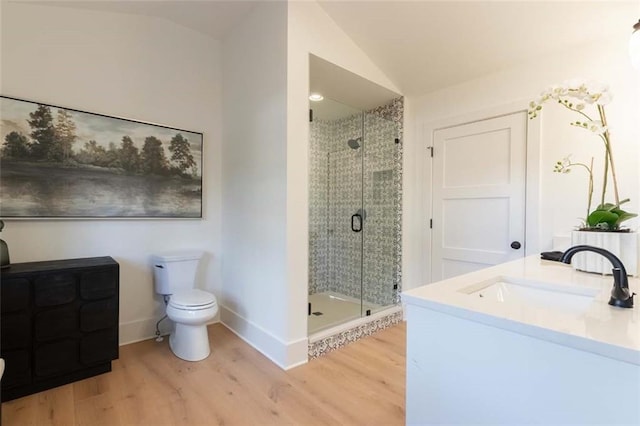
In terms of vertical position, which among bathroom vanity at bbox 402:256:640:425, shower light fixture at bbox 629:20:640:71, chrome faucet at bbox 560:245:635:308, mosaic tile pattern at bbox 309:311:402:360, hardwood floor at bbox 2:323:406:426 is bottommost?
hardwood floor at bbox 2:323:406:426

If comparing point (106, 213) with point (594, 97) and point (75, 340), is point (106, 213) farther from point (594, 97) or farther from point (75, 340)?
point (594, 97)

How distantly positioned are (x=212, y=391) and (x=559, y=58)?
338cm

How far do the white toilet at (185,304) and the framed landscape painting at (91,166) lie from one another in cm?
45

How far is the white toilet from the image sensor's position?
2.21 metres

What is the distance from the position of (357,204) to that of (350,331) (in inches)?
55.6

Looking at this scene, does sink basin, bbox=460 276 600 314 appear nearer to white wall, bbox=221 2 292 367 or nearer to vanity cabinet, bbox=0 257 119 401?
white wall, bbox=221 2 292 367

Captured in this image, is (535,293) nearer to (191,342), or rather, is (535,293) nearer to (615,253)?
(615,253)

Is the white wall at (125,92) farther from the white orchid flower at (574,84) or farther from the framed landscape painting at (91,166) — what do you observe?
the white orchid flower at (574,84)

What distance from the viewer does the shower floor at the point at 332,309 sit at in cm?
262

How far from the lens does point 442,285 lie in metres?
1.13

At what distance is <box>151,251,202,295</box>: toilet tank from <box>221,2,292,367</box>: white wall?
381 mm

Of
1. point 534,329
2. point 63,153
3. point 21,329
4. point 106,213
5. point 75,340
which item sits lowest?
point 75,340

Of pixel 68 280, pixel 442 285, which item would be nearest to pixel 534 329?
pixel 442 285

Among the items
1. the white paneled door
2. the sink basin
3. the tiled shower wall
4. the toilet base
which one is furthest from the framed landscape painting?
the sink basin
